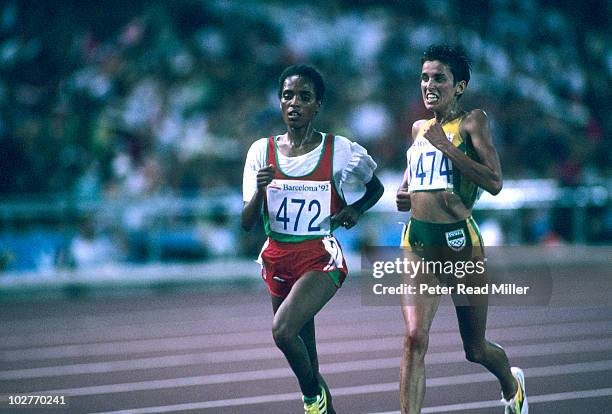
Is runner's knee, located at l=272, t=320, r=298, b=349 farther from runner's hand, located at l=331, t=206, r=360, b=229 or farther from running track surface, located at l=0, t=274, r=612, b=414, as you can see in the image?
running track surface, located at l=0, t=274, r=612, b=414

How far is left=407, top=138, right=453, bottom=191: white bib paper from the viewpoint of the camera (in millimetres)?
6355

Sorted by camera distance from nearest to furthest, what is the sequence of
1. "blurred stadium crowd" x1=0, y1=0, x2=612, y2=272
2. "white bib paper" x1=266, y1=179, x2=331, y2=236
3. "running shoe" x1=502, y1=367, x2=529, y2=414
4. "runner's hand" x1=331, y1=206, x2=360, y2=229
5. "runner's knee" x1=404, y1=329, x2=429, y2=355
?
Answer: "runner's knee" x1=404, y1=329, x2=429, y2=355, "white bib paper" x1=266, y1=179, x2=331, y2=236, "runner's hand" x1=331, y1=206, x2=360, y2=229, "running shoe" x1=502, y1=367, x2=529, y2=414, "blurred stadium crowd" x1=0, y1=0, x2=612, y2=272

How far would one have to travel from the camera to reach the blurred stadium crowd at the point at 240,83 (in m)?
17.2

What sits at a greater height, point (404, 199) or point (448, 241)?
point (404, 199)

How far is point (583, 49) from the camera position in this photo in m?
22.1

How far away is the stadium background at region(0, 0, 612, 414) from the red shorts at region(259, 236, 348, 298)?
10.9 feet

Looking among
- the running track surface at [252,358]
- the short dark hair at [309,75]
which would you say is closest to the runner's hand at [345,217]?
the short dark hair at [309,75]

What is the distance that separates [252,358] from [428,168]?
14.0 ft

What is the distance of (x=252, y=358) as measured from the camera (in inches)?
400

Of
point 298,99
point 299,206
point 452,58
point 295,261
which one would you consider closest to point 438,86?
point 452,58

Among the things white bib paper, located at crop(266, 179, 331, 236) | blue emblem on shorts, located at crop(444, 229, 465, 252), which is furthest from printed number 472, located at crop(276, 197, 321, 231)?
blue emblem on shorts, located at crop(444, 229, 465, 252)

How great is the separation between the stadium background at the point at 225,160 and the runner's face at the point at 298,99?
12.3 ft

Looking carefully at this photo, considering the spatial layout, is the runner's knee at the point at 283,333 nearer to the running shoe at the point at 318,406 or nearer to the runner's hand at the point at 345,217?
the running shoe at the point at 318,406

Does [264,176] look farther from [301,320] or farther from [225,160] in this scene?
[225,160]
